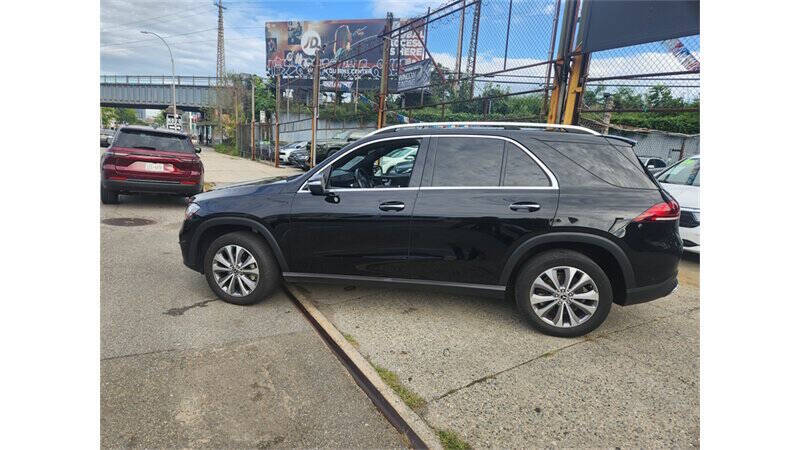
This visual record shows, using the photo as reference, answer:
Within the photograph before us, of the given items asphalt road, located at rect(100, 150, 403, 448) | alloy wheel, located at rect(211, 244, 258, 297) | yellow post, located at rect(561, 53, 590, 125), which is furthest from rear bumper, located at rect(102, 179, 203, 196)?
yellow post, located at rect(561, 53, 590, 125)

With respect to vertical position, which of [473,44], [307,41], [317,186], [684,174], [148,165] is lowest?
[317,186]

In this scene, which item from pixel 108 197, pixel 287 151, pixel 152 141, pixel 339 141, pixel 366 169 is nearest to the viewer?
pixel 366 169

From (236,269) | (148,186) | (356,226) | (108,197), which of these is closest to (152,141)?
(148,186)

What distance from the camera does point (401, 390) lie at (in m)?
2.84

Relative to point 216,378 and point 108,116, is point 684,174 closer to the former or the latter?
point 216,378

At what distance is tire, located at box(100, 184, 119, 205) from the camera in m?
8.55

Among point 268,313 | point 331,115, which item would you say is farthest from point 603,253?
point 331,115

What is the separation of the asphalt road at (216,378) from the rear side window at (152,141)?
14.6 feet

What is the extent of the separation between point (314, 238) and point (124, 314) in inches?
69.7

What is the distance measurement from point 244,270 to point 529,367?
2.61 m

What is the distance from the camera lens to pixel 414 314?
4.03m

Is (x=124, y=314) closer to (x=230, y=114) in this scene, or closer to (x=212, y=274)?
(x=212, y=274)

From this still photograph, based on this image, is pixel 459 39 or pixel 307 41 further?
pixel 307 41

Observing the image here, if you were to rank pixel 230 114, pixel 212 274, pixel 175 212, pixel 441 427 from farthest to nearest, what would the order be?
pixel 230 114 < pixel 175 212 < pixel 212 274 < pixel 441 427
